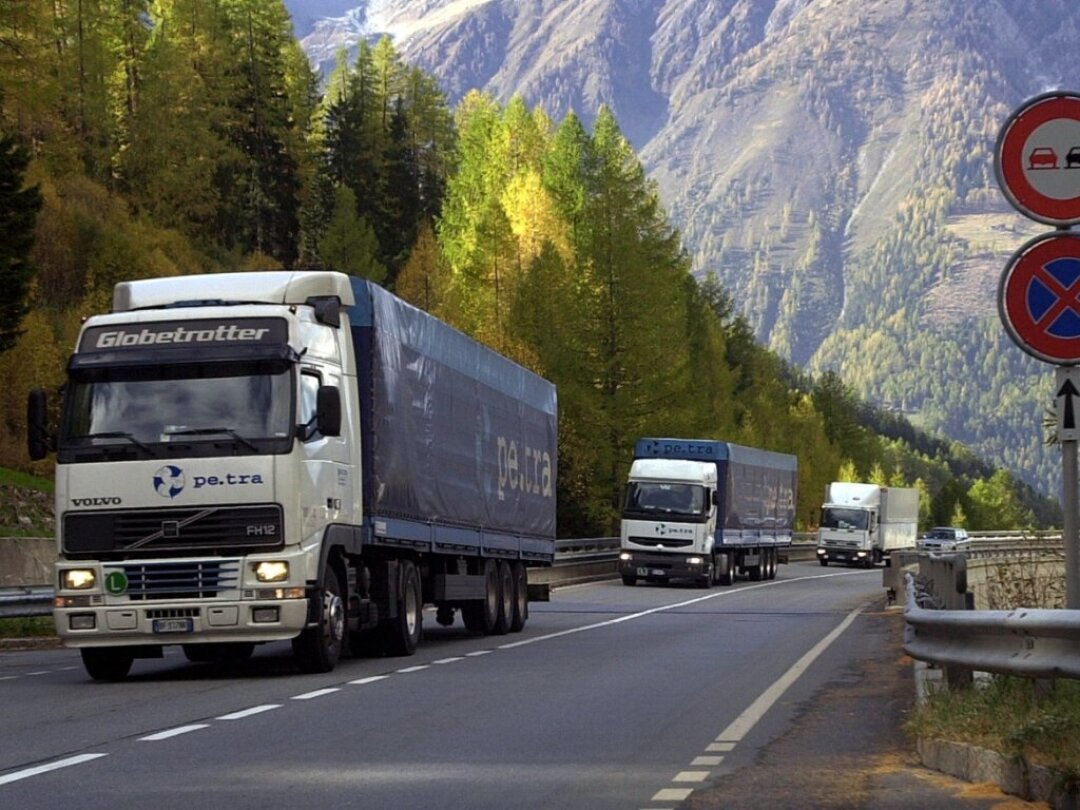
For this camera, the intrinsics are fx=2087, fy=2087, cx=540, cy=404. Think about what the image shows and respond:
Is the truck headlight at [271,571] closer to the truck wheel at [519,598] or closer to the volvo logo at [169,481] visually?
the volvo logo at [169,481]

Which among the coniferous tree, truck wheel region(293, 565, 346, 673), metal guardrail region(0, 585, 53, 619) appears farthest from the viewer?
the coniferous tree

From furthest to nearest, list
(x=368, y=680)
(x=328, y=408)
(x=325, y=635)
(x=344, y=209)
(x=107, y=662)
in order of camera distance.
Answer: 1. (x=344, y=209)
2. (x=107, y=662)
3. (x=325, y=635)
4. (x=368, y=680)
5. (x=328, y=408)

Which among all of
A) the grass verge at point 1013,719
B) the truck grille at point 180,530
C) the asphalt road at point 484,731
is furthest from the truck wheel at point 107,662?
the grass verge at point 1013,719

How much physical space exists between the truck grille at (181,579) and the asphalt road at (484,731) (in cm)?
83

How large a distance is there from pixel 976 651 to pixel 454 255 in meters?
76.8

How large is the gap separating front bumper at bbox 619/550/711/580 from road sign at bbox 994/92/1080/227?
4067 centimetres

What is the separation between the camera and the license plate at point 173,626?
17625mm

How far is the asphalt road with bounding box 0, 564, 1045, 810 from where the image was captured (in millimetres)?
10164

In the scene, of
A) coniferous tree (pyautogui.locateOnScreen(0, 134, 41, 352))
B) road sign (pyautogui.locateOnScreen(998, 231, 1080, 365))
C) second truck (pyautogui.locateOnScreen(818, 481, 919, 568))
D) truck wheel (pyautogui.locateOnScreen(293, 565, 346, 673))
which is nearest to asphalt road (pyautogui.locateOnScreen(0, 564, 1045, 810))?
truck wheel (pyautogui.locateOnScreen(293, 565, 346, 673))

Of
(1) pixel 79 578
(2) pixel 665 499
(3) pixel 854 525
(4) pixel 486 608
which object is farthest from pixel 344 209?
(1) pixel 79 578

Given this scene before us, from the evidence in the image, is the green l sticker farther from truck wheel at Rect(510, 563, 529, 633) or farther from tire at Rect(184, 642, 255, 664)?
truck wheel at Rect(510, 563, 529, 633)

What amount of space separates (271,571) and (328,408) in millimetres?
1471

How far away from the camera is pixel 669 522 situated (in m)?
50.5

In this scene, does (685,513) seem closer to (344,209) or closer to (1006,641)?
(1006,641)
